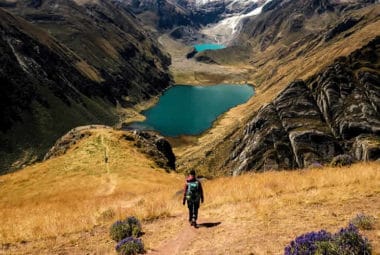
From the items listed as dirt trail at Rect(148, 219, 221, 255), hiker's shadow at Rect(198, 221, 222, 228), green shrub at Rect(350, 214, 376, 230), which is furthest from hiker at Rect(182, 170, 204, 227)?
green shrub at Rect(350, 214, 376, 230)

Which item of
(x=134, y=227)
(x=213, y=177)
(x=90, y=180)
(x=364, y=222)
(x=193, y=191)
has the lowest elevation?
(x=134, y=227)

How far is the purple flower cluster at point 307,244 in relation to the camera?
1201 cm

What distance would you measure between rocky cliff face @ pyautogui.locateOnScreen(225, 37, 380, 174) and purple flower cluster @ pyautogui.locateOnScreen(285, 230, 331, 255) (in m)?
85.5

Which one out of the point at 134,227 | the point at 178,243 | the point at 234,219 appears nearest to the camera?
the point at 178,243

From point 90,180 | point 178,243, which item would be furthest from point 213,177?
point 178,243

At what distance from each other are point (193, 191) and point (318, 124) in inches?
4067

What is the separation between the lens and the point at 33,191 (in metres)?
52.3

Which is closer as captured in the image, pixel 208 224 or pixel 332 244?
pixel 332 244

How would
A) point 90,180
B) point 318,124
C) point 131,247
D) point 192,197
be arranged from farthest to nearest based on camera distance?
point 318,124 → point 90,180 → point 192,197 → point 131,247

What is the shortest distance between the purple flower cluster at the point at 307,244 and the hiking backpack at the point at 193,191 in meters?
7.73

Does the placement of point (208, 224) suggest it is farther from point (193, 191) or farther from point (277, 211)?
point (277, 211)

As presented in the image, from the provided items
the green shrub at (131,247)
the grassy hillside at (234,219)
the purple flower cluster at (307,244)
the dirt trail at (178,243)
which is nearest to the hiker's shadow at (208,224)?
the grassy hillside at (234,219)

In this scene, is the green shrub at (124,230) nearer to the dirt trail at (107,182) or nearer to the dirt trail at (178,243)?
the dirt trail at (178,243)

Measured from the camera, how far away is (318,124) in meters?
116
